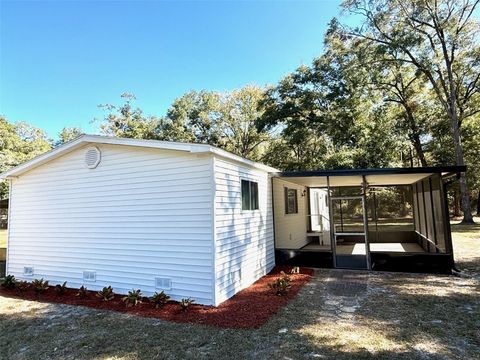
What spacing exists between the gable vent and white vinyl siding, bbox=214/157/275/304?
1052mm

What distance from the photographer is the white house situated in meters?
5.62

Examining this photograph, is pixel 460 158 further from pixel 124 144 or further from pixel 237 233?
pixel 124 144

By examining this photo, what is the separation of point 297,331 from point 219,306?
166 cm

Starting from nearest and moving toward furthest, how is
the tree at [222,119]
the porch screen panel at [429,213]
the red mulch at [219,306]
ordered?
the red mulch at [219,306] → the porch screen panel at [429,213] → the tree at [222,119]

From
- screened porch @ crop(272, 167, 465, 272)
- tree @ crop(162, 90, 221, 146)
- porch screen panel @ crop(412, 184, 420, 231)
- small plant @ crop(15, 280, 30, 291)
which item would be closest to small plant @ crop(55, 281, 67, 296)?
small plant @ crop(15, 280, 30, 291)

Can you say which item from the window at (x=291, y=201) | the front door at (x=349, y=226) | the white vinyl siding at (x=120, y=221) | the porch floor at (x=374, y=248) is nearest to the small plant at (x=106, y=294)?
the white vinyl siding at (x=120, y=221)

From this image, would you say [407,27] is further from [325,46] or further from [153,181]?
[153,181]

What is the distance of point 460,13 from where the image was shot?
17.3 meters

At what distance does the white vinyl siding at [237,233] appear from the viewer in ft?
18.6

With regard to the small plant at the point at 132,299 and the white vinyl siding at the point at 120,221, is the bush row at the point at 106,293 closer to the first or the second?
the small plant at the point at 132,299

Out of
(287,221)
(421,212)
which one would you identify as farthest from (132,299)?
(421,212)

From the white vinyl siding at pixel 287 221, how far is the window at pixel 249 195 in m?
1.58

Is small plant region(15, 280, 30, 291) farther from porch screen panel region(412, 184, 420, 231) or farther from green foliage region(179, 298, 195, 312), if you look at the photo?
porch screen panel region(412, 184, 420, 231)

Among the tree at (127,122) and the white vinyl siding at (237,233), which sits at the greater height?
the tree at (127,122)
